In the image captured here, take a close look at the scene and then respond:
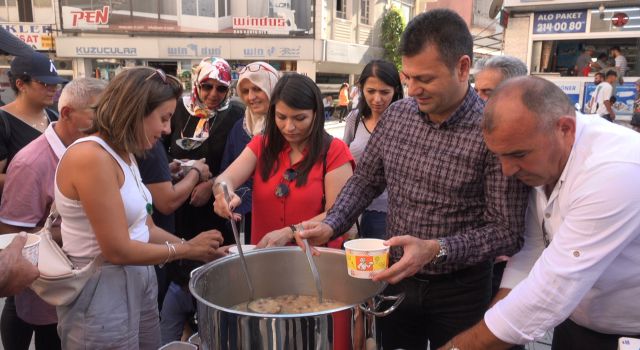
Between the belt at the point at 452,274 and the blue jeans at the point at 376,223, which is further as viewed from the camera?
the blue jeans at the point at 376,223

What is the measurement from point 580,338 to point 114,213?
1478 millimetres

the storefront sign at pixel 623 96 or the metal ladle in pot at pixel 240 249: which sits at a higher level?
the storefront sign at pixel 623 96

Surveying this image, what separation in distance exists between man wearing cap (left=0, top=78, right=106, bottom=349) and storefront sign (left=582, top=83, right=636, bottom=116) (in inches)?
382

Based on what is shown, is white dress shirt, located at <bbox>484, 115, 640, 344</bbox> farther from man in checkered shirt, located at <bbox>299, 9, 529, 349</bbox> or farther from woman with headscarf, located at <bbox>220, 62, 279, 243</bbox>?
woman with headscarf, located at <bbox>220, 62, 279, 243</bbox>

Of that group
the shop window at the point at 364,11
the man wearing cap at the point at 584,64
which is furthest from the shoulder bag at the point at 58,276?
the shop window at the point at 364,11

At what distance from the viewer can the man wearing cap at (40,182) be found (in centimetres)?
195

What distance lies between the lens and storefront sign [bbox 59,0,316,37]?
17.8 m

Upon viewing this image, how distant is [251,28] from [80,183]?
1765 cm

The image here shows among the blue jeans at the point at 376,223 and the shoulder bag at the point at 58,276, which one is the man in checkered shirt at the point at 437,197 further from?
the blue jeans at the point at 376,223

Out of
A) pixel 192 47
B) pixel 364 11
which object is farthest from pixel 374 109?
pixel 364 11

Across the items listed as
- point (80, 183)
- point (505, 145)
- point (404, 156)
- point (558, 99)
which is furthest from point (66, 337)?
point (558, 99)

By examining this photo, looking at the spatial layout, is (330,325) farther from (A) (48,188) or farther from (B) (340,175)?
(A) (48,188)

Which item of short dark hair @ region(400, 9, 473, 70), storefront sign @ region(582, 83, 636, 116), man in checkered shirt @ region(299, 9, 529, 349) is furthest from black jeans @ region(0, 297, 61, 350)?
storefront sign @ region(582, 83, 636, 116)

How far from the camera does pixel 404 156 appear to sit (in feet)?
5.21
